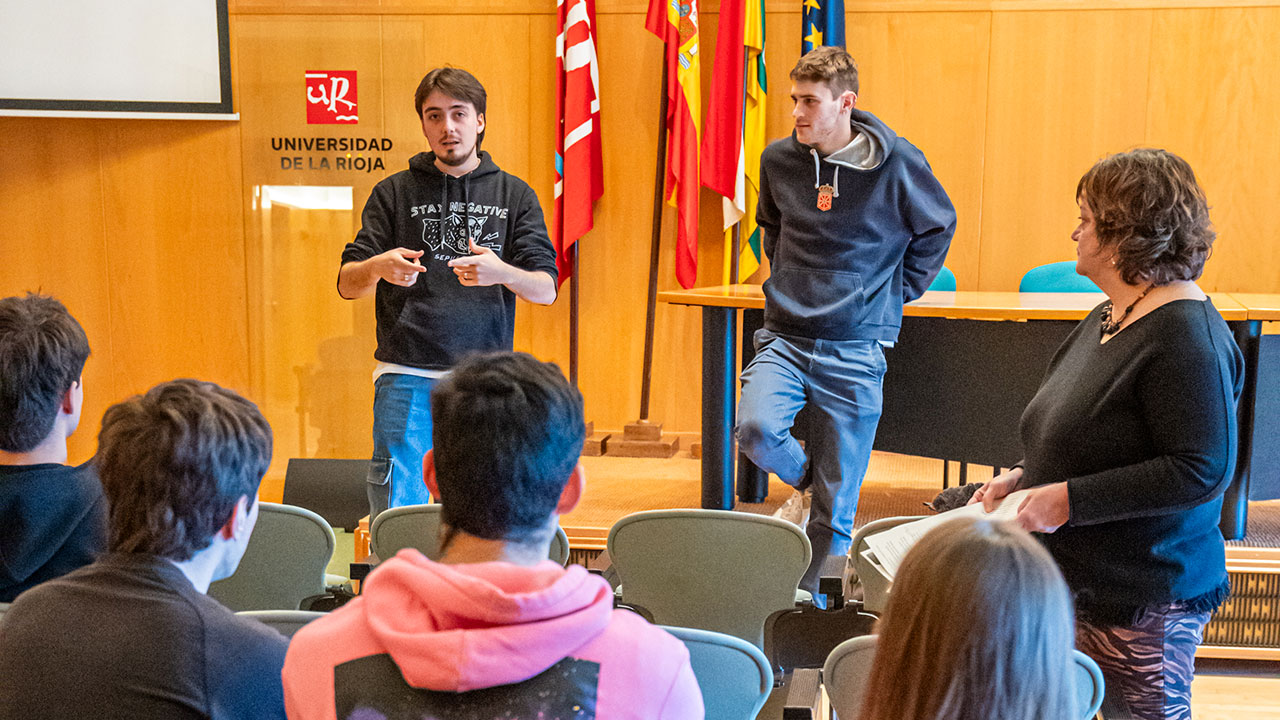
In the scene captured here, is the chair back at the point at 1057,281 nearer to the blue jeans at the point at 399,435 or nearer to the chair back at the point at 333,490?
the blue jeans at the point at 399,435

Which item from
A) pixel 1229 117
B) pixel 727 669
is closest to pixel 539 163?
pixel 1229 117

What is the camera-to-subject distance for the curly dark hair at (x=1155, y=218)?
166 cm

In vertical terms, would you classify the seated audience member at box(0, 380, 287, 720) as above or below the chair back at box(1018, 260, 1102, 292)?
below

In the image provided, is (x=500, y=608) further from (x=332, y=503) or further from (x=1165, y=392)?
(x=332, y=503)

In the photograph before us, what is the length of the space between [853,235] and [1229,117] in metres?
3.00

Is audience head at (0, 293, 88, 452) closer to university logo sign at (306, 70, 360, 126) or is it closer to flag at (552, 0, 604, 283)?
flag at (552, 0, 604, 283)

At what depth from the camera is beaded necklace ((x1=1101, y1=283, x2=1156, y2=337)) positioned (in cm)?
175

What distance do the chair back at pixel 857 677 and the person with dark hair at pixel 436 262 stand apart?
167cm

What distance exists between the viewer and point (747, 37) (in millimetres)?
4980

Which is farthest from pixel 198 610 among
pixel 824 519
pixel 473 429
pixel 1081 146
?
pixel 1081 146

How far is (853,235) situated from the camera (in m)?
3.04

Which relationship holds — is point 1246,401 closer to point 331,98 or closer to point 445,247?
point 445,247

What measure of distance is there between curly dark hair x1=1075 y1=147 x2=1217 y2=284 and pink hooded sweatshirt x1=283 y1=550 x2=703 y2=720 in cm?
111

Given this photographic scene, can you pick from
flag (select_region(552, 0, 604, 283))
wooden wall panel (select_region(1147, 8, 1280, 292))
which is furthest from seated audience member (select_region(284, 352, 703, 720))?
wooden wall panel (select_region(1147, 8, 1280, 292))
